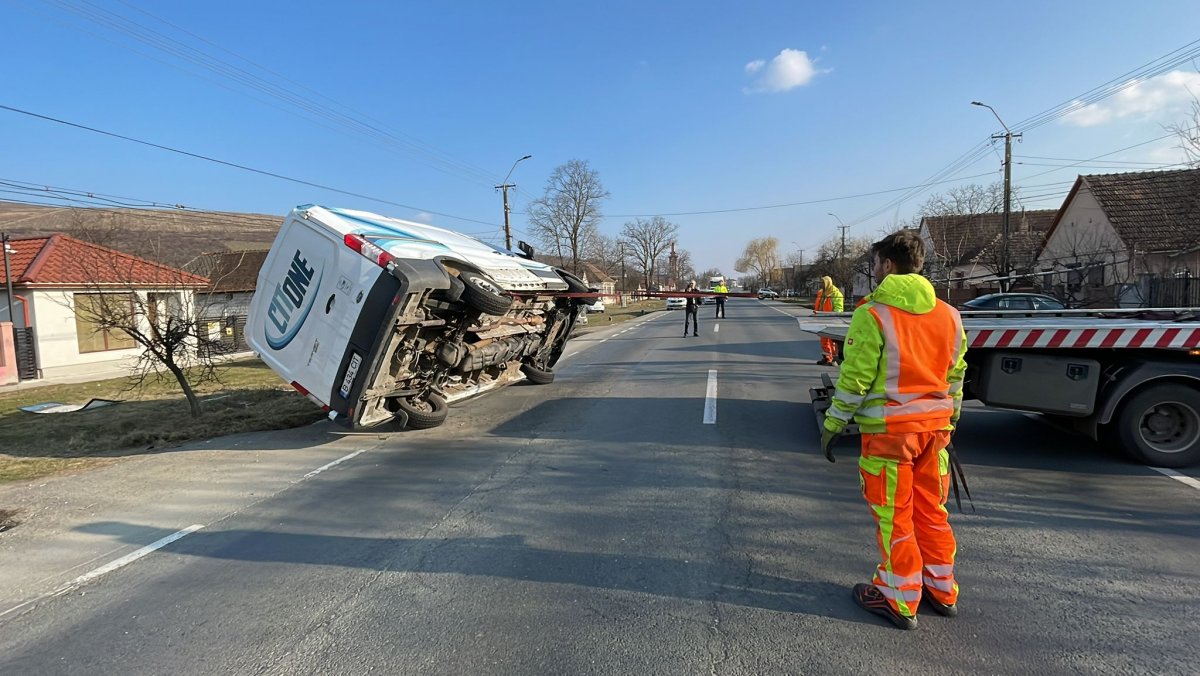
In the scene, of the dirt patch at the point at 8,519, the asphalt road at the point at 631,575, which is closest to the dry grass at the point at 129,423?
the dirt patch at the point at 8,519

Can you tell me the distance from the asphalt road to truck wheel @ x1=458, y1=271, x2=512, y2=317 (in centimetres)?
162

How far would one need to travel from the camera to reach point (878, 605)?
300 centimetres

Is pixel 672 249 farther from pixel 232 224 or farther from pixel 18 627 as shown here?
pixel 18 627

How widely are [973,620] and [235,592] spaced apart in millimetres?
4019

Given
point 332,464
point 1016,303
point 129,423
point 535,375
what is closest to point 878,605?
point 332,464

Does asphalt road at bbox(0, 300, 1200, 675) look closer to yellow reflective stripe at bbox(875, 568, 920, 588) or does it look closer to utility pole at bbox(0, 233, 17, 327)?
yellow reflective stripe at bbox(875, 568, 920, 588)

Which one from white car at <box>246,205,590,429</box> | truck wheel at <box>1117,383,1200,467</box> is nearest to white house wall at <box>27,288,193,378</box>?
white car at <box>246,205,590,429</box>

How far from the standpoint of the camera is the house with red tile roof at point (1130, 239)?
17609 millimetres

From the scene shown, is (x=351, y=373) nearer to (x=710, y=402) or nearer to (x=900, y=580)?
(x=710, y=402)

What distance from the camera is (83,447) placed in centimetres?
733

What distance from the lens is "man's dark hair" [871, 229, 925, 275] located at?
3.17 metres

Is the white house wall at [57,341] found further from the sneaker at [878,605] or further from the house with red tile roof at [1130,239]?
the house with red tile roof at [1130,239]

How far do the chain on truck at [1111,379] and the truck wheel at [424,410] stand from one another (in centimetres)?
588

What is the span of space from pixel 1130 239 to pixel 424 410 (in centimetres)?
2705
